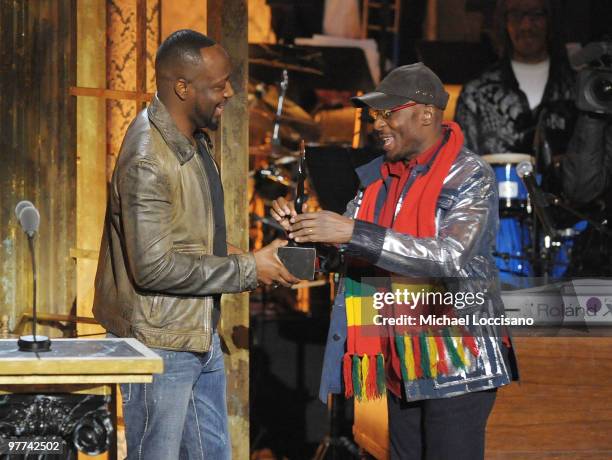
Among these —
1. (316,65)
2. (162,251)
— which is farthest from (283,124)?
(162,251)

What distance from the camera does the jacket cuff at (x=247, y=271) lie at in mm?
3875

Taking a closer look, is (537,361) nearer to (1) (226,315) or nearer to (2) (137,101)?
(1) (226,315)

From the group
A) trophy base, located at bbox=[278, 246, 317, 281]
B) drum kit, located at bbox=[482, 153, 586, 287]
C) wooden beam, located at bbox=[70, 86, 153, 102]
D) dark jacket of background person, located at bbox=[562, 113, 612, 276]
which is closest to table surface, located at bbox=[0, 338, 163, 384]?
trophy base, located at bbox=[278, 246, 317, 281]

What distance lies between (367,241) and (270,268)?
0.37 m

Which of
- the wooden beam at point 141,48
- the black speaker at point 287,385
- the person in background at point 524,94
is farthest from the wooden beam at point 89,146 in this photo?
the person in background at point 524,94

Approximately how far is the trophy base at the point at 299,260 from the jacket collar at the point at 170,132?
486mm

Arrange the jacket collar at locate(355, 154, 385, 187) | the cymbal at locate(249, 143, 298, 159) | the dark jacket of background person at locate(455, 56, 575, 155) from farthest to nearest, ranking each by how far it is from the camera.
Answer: the cymbal at locate(249, 143, 298, 159), the dark jacket of background person at locate(455, 56, 575, 155), the jacket collar at locate(355, 154, 385, 187)

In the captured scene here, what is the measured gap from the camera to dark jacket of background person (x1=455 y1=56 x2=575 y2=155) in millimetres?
8391

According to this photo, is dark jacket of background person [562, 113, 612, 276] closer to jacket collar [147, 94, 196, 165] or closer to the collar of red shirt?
the collar of red shirt

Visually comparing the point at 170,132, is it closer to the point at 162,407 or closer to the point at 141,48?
the point at 162,407

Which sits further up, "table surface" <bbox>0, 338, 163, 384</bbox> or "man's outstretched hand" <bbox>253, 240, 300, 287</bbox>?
"man's outstretched hand" <bbox>253, 240, 300, 287</bbox>

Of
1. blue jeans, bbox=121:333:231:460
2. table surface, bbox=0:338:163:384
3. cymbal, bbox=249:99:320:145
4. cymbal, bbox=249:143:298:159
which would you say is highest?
cymbal, bbox=249:99:320:145

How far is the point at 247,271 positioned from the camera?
12.7ft

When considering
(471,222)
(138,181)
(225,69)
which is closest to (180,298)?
(138,181)
